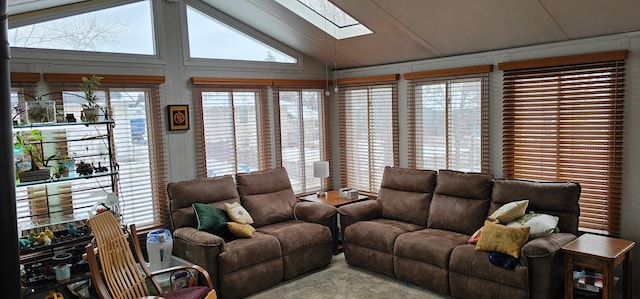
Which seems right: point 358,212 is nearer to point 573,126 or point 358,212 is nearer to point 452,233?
point 452,233

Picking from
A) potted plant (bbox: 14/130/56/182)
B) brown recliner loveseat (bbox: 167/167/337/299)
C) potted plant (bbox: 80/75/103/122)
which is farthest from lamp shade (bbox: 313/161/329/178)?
potted plant (bbox: 14/130/56/182)

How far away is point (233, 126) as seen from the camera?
548cm

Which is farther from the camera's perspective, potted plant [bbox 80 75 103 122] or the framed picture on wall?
the framed picture on wall

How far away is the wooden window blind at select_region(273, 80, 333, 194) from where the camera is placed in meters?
5.93

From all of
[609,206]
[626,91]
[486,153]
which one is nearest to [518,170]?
[486,153]

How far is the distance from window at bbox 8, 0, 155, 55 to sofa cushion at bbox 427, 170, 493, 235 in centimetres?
334

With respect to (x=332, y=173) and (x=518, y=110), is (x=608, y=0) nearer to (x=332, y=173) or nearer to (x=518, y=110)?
(x=518, y=110)

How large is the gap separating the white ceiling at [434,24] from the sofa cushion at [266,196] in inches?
67.1

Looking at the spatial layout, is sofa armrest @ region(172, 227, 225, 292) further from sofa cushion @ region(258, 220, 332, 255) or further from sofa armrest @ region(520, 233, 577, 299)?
sofa armrest @ region(520, 233, 577, 299)

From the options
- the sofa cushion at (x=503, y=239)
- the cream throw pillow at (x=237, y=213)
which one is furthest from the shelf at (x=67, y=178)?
the sofa cushion at (x=503, y=239)

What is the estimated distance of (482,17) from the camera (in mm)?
4105

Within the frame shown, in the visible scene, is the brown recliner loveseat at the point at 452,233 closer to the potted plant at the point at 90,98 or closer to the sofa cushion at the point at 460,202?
the sofa cushion at the point at 460,202

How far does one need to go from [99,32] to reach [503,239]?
413 cm

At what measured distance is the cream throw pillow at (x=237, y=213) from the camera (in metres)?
4.52
